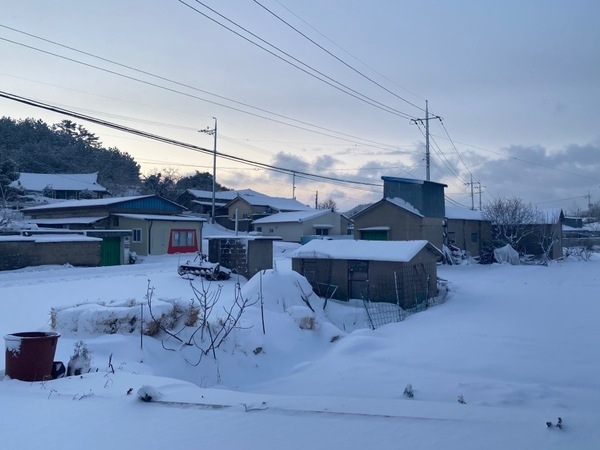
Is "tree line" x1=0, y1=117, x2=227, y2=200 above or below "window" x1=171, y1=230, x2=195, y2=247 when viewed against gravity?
above

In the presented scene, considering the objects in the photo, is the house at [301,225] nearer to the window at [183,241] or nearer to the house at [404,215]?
the window at [183,241]

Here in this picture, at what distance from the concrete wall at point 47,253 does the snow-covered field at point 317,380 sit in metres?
3.36

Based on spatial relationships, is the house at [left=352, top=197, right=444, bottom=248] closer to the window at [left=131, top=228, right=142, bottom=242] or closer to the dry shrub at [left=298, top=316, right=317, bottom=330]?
the window at [left=131, top=228, right=142, bottom=242]

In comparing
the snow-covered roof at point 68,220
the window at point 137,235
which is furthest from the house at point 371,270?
the snow-covered roof at point 68,220

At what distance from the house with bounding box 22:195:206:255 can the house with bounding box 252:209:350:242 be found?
12.9 m

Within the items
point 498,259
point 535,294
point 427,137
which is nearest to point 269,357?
point 535,294

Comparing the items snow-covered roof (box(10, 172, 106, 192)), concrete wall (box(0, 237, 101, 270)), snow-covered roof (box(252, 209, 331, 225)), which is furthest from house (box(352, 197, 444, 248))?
snow-covered roof (box(10, 172, 106, 192))

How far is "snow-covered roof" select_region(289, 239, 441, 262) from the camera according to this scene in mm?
19781

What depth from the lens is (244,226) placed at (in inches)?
2240

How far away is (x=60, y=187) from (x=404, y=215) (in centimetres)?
4023

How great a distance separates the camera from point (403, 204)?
1369 inches

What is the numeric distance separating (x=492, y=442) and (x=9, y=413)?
5.19m

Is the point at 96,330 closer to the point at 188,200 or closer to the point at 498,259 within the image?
the point at 498,259

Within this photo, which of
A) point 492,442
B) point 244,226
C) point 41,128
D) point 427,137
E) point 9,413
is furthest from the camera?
point 41,128
